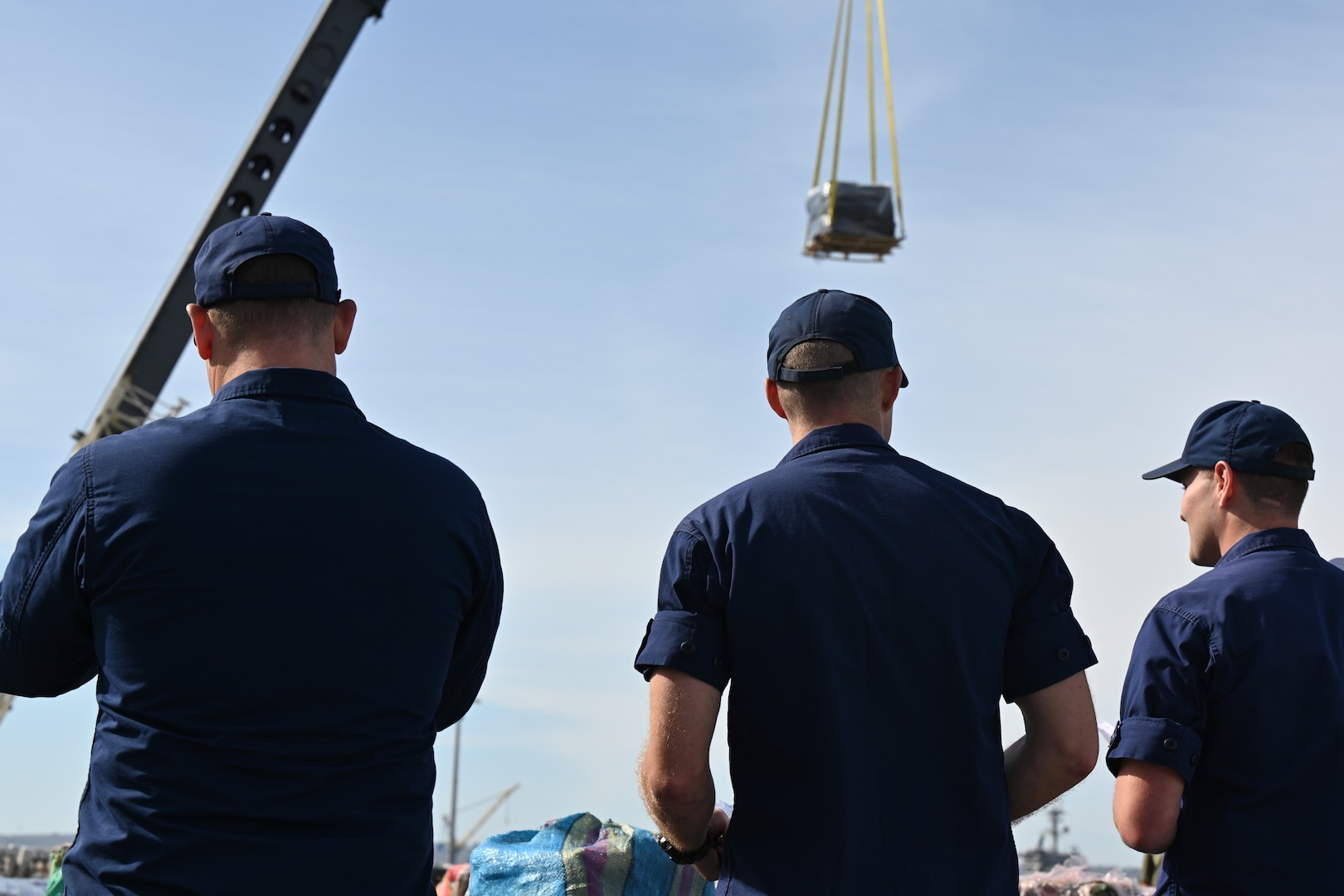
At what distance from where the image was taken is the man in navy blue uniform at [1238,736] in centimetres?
360

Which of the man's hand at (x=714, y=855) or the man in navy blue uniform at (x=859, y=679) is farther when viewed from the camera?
the man's hand at (x=714, y=855)

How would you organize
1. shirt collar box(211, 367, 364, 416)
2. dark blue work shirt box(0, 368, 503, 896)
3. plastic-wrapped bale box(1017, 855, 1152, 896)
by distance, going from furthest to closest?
plastic-wrapped bale box(1017, 855, 1152, 896), shirt collar box(211, 367, 364, 416), dark blue work shirt box(0, 368, 503, 896)

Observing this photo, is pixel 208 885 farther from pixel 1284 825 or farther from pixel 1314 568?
pixel 1314 568

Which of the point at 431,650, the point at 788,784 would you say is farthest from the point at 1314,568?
the point at 431,650

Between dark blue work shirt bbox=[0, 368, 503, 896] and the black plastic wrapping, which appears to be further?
the black plastic wrapping

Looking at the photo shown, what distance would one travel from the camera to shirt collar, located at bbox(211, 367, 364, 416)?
2.90 meters

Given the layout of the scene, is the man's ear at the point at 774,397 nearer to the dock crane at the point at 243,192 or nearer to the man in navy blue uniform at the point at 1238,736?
the man in navy blue uniform at the point at 1238,736

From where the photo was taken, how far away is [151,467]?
8.89 feet

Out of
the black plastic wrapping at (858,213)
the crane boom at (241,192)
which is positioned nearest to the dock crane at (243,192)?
the crane boom at (241,192)

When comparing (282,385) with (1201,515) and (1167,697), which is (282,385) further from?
(1201,515)

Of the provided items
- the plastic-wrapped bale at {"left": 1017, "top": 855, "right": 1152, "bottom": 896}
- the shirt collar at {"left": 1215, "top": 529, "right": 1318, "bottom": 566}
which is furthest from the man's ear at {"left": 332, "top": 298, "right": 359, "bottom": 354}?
the plastic-wrapped bale at {"left": 1017, "top": 855, "right": 1152, "bottom": 896}

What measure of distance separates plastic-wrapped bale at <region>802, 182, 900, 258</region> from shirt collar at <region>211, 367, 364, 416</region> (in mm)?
23083

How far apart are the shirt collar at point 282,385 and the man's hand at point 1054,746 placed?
164 cm

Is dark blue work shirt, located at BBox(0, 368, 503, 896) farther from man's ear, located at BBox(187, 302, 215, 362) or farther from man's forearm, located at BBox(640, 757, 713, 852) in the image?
man's forearm, located at BBox(640, 757, 713, 852)
